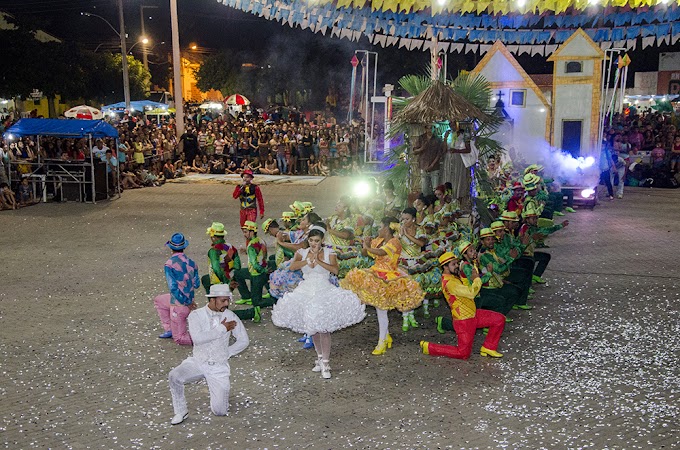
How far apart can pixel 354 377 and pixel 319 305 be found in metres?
0.94

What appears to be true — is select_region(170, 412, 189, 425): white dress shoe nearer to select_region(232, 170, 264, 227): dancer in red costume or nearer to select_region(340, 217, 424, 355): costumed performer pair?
select_region(340, 217, 424, 355): costumed performer pair

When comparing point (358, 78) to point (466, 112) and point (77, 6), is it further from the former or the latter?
point (466, 112)

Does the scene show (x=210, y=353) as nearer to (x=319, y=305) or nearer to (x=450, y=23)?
(x=319, y=305)

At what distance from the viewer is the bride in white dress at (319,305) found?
25.0ft

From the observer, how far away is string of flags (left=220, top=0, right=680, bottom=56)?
13367mm

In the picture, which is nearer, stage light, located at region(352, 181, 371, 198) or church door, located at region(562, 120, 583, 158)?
stage light, located at region(352, 181, 371, 198)

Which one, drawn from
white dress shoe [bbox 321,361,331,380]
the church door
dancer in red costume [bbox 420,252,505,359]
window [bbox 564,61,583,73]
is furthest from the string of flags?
the church door

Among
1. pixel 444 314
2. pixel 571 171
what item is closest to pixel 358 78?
pixel 571 171

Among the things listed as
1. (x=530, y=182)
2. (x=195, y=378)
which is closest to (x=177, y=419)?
(x=195, y=378)

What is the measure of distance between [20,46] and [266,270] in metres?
34.4

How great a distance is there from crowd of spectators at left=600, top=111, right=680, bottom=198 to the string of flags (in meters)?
5.14

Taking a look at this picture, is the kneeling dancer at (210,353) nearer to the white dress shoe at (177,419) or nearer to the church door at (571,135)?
the white dress shoe at (177,419)

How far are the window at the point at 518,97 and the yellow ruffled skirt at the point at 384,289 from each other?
22.5 meters

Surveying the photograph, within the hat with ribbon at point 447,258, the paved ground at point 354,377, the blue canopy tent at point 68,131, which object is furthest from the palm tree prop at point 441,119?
the blue canopy tent at point 68,131
